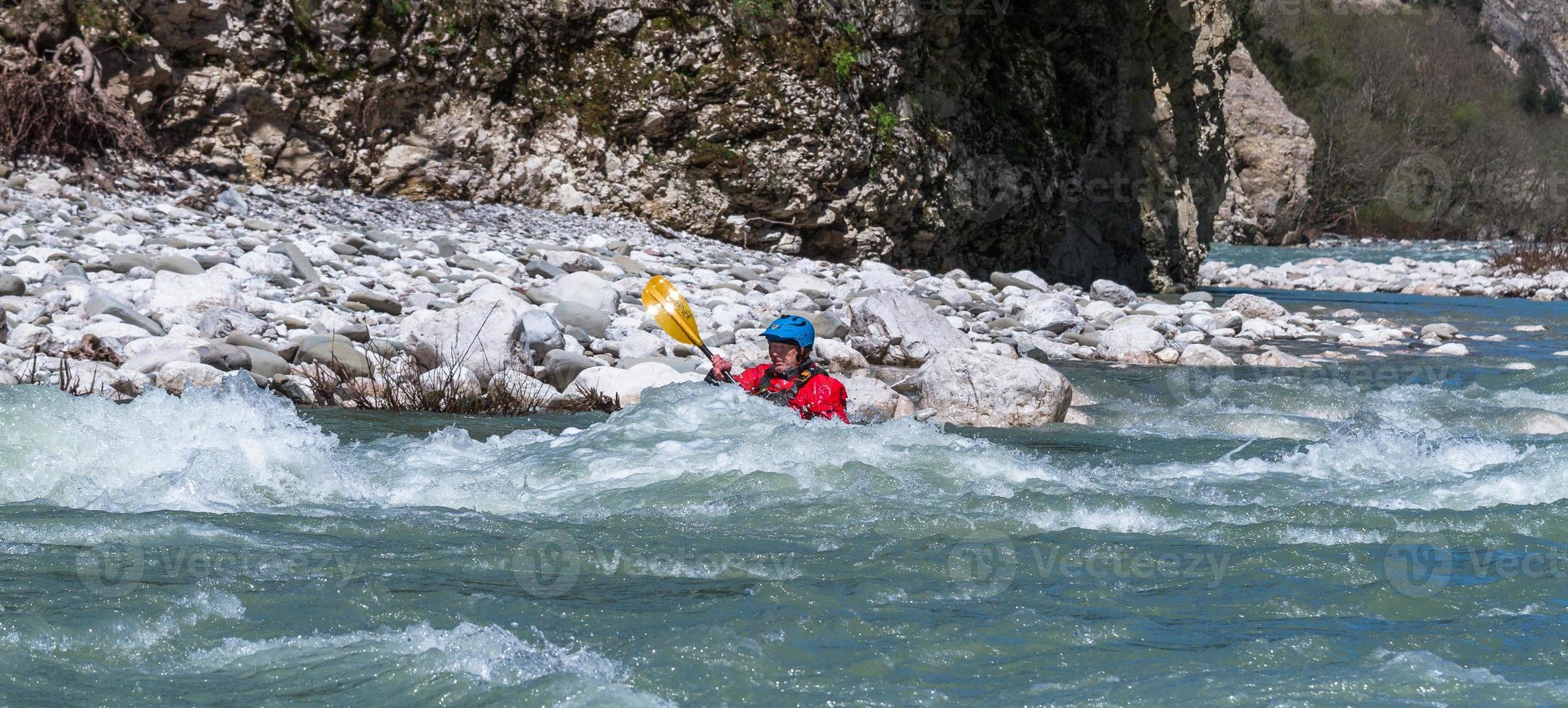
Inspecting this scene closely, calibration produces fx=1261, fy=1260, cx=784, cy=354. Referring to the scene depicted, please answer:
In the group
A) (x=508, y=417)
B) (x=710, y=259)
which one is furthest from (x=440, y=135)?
(x=508, y=417)

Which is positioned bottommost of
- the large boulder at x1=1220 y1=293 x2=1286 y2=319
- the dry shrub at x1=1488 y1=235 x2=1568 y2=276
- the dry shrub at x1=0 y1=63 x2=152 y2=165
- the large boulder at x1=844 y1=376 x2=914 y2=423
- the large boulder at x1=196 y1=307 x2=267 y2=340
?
the dry shrub at x1=1488 y1=235 x2=1568 y2=276

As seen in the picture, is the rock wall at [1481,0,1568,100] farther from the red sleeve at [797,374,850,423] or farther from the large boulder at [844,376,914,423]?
the red sleeve at [797,374,850,423]

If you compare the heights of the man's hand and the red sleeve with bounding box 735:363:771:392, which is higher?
the man's hand

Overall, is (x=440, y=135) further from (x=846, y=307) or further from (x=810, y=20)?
(x=846, y=307)

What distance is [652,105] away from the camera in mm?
12297

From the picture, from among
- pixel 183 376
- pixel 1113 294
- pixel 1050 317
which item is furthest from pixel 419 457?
pixel 1113 294

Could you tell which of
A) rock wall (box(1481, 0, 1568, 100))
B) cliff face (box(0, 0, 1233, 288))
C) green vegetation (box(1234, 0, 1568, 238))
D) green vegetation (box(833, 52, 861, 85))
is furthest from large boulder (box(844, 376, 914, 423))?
rock wall (box(1481, 0, 1568, 100))

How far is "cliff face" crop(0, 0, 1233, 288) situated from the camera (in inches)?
431

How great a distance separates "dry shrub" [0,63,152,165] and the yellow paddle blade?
224 inches

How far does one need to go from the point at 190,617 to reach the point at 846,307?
22.4 ft

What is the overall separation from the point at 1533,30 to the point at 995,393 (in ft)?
203

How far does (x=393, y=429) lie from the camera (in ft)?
18.8

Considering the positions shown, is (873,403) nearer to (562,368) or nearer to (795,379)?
(795,379)

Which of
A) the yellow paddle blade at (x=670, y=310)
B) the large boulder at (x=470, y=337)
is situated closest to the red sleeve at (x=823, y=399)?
the yellow paddle blade at (x=670, y=310)
